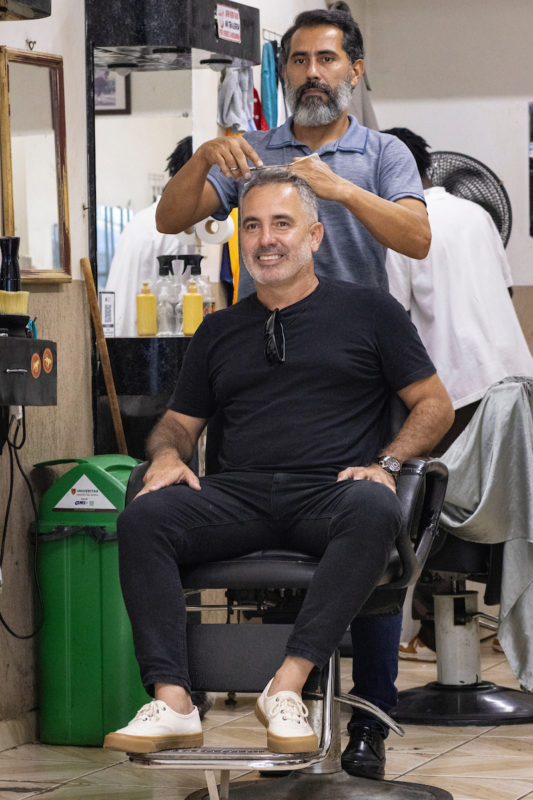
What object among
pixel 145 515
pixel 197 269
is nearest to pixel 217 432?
pixel 145 515

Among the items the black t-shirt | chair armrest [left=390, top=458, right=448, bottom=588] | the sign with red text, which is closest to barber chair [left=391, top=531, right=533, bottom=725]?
chair armrest [left=390, top=458, right=448, bottom=588]

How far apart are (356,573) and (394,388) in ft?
1.71

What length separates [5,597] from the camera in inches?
137

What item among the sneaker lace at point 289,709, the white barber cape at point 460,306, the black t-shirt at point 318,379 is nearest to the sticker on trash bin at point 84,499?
the black t-shirt at point 318,379

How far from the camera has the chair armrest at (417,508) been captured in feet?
8.39

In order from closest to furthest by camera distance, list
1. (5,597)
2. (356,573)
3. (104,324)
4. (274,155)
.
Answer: (356,573) < (274,155) < (5,597) < (104,324)

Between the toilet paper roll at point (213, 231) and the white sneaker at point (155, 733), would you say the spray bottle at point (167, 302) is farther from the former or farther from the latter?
the white sneaker at point (155, 733)

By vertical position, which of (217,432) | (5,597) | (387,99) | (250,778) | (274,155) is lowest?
(250,778)

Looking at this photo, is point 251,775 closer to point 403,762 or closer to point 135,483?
point 403,762

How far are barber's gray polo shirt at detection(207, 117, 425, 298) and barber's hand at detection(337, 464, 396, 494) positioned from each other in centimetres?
56

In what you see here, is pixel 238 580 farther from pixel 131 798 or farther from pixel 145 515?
pixel 131 798

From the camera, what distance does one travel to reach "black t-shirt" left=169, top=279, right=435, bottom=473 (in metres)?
2.74

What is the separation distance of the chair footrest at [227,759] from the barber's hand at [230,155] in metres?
1.20

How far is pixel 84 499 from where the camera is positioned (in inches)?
137
